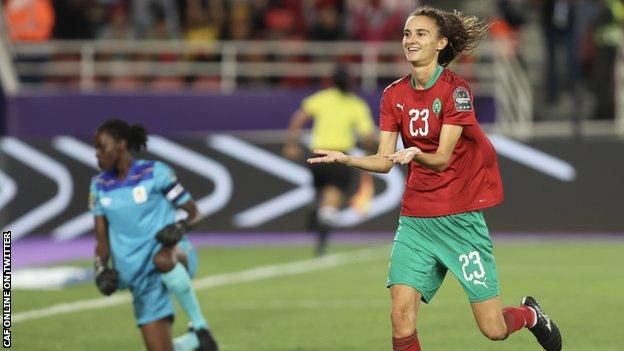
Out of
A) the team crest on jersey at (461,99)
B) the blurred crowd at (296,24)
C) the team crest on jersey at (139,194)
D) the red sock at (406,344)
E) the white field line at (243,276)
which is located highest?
the team crest on jersey at (461,99)

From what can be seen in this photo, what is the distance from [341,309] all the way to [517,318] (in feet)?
15.3

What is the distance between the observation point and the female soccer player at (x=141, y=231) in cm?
1058

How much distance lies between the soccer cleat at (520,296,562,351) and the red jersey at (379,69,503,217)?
0.98 meters

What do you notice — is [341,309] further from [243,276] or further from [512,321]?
[512,321]

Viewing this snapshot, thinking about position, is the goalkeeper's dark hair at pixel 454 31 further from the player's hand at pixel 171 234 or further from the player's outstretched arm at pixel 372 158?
the player's hand at pixel 171 234

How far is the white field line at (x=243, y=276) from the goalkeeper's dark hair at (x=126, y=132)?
331 centimetres

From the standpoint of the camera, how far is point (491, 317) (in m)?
9.57

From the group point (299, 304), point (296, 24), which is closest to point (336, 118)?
point (299, 304)

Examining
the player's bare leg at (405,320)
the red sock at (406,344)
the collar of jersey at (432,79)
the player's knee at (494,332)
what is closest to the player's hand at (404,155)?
the collar of jersey at (432,79)

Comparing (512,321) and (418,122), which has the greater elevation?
(418,122)

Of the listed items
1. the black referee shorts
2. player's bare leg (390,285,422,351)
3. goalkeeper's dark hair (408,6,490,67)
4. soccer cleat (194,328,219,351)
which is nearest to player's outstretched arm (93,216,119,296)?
soccer cleat (194,328,219,351)

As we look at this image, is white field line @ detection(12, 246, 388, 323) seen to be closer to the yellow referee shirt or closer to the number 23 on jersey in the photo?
the yellow referee shirt

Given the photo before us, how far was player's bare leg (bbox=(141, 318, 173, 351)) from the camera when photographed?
34.6 ft

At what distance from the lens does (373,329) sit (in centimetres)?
1304
